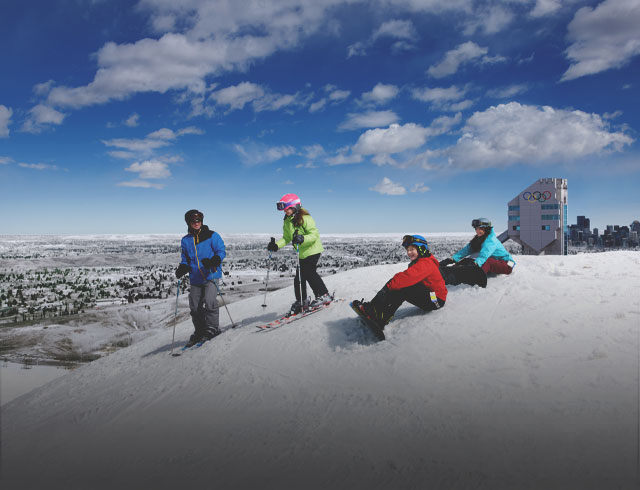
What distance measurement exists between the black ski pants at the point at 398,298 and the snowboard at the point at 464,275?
1644mm

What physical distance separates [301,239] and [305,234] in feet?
0.82

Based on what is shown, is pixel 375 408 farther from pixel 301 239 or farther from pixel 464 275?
pixel 464 275

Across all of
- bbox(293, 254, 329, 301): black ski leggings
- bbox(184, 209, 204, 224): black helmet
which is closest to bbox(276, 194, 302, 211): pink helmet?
bbox(293, 254, 329, 301): black ski leggings

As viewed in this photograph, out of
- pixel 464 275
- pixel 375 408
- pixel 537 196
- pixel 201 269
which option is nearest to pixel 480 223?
pixel 464 275

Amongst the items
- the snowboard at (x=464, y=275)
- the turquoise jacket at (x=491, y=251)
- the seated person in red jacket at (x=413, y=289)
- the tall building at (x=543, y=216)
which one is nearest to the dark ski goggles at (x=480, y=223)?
the turquoise jacket at (x=491, y=251)

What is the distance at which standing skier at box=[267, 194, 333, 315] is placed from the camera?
23.6ft

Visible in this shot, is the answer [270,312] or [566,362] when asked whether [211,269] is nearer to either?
[270,312]

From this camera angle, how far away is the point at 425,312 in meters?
6.24

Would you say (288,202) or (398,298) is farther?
(288,202)

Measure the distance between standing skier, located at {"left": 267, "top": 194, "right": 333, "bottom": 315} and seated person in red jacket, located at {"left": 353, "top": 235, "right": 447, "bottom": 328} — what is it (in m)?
1.71

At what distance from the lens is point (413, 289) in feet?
19.5

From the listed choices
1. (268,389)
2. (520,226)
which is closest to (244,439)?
(268,389)

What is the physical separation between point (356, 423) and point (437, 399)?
3.00ft

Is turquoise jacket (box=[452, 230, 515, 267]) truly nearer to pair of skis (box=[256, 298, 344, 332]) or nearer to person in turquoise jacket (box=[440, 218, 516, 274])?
person in turquoise jacket (box=[440, 218, 516, 274])
